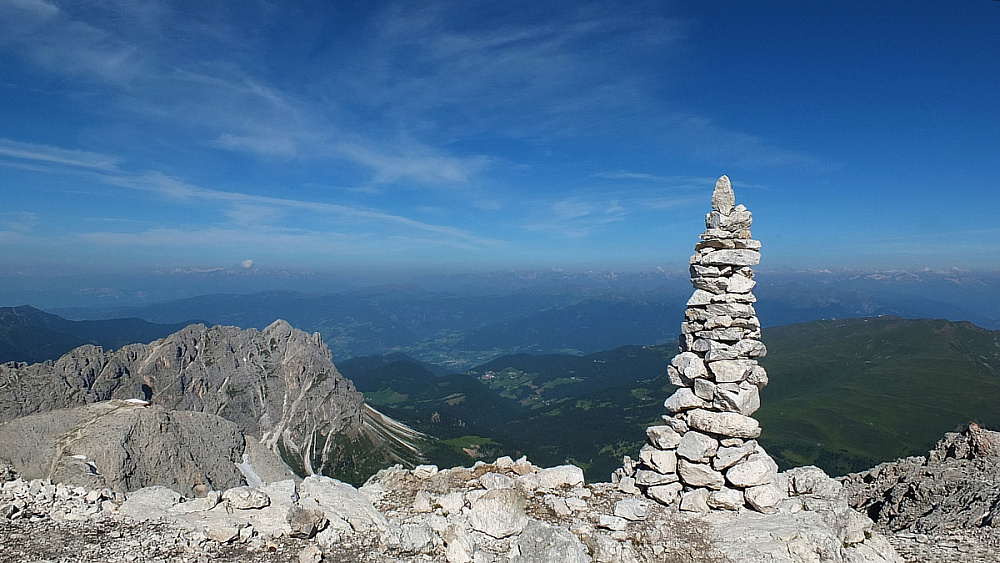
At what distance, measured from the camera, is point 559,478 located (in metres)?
12.1

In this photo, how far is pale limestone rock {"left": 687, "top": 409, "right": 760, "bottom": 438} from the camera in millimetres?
11758

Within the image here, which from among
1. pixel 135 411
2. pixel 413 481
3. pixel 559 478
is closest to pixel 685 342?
pixel 559 478

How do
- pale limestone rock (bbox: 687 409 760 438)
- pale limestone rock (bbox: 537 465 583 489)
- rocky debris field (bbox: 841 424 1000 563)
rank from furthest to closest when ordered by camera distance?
pale limestone rock (bbox: 537 465 583 489)
pale limestone rock (bbox: 687 409 760 438)
rocky debris field (bbox: 841 424 1000 563)

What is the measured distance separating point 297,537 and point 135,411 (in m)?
54.6

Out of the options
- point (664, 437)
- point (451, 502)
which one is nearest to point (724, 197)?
point (664, 437)

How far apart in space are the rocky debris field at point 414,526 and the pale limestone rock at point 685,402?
254cm

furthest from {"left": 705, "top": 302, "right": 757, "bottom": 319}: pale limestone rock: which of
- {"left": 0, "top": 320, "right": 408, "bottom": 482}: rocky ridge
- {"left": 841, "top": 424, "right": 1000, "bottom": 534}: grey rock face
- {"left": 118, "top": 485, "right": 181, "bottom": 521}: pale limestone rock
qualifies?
{"left": 0, "top": 320, "right": 408, "bottom": 482}: rocky ridge

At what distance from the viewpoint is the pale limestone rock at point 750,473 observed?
36.5 feet

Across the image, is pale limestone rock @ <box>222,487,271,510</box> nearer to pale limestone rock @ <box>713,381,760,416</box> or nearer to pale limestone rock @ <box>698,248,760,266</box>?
pale limestone rock @ <box>713,381,760,416</box>

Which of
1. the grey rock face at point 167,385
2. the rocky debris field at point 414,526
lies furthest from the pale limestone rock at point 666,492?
the grey rock face at point 167,385

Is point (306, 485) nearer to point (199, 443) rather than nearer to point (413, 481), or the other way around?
point (413, 481)

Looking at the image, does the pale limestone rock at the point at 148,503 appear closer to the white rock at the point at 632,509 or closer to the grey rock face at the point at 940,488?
the white rock at the point at 632,509

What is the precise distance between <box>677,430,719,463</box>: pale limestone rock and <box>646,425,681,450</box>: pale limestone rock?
291 millimetres

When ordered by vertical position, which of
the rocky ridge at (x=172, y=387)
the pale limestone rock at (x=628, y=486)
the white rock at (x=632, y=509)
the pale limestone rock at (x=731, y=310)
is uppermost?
the pale limestone rock at (x=731, y=310)
